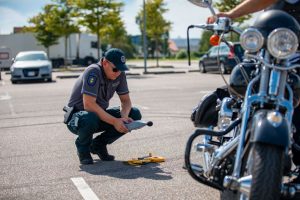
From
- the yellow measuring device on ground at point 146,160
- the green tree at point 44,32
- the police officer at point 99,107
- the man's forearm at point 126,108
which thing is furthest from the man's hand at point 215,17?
the green tree at point 44,32

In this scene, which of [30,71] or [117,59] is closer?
[117,59]

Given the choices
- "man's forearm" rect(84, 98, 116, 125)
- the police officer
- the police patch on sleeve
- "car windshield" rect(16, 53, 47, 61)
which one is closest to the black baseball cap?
the police officer

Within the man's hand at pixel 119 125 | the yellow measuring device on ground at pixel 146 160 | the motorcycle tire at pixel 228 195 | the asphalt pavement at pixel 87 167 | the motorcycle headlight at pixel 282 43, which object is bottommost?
the asphalt pavement at pixel 87 167

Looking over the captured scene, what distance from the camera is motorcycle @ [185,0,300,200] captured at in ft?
9.43

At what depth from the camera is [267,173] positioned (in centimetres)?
283

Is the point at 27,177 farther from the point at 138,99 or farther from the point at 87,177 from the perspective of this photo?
the point at 138,99

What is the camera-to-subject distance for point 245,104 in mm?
3258

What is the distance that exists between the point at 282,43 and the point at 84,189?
99.4 inches

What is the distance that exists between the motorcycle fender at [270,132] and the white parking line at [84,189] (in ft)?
6.46

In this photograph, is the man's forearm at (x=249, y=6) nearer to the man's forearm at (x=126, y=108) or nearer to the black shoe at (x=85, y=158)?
the man's forearm at (x=126, y=108)

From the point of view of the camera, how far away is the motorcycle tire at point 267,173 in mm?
2824

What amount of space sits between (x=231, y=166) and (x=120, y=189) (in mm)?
1548

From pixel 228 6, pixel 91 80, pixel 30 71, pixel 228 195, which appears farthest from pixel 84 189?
pixel 228 6

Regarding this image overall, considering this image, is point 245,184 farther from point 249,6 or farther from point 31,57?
point 31,57
